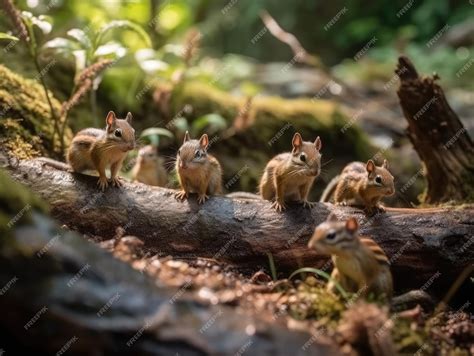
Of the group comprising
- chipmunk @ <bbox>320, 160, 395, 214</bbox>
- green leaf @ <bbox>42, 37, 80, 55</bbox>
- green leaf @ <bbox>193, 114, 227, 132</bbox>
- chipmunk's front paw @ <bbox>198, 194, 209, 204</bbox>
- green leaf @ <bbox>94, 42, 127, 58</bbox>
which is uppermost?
green leaf @ <bbox>94, 42, 127, 58</bbox>

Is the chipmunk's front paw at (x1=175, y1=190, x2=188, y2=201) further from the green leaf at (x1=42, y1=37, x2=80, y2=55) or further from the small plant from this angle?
the green leaf at (x1=42, y1=37, x2=80, y2=55)

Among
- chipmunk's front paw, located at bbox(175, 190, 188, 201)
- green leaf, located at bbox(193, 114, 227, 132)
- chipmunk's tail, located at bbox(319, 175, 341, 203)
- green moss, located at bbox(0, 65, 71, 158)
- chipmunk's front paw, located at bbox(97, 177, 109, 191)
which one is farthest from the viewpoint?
green leaf, located at bbox(193, 114, 227, 132)

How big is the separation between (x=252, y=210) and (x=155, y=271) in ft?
5.03

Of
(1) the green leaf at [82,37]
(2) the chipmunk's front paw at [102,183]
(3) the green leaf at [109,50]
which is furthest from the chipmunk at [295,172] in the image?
(1) the green leaf at [82,37]

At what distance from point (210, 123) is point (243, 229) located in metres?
3.72

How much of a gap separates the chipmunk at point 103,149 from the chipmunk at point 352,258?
2.25 metres

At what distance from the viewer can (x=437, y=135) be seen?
20.9ft

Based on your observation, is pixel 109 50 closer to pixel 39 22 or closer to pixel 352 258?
pixel 39 22

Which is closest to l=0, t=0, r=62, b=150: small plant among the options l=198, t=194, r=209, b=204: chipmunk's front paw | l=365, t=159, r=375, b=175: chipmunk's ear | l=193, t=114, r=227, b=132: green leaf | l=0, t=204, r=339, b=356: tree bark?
l=198, t=194, r=209, b=204: chipmunk's front paw

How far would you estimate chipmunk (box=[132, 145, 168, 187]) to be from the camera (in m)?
7.02

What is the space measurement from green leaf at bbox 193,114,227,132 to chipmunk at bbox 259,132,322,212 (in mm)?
2341

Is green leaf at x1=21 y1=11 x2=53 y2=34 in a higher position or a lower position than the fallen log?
higher

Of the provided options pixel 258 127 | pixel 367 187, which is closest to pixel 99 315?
pixel 367 187

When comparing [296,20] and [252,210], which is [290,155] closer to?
[252,210]
